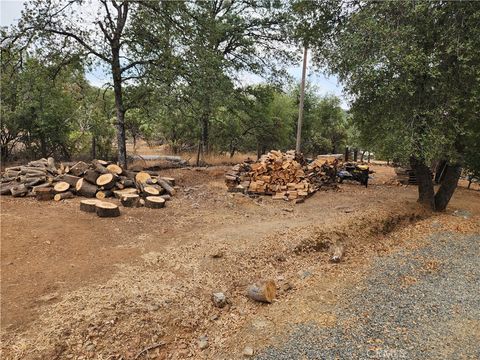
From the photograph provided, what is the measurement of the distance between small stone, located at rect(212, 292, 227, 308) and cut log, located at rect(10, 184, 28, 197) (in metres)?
6.01

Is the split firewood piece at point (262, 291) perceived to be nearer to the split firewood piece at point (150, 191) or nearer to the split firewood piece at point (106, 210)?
the split firewood piece at point (106, 210)

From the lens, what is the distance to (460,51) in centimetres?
611

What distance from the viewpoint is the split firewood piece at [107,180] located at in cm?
755

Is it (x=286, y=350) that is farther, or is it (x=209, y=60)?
(x=209, y=60)

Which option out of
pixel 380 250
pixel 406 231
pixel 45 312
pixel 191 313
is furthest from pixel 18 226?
pixel 406 231

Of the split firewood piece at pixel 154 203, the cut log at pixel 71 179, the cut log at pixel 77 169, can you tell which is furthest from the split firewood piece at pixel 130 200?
the cut log at pixel 77 169

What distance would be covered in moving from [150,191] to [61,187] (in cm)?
207

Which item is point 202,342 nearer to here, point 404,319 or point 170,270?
point 170,270

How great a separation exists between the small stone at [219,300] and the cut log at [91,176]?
17.1ft

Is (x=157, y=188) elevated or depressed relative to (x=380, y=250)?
elevated

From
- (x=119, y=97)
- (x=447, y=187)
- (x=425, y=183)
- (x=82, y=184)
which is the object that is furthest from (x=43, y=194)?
(x=447, y=187)

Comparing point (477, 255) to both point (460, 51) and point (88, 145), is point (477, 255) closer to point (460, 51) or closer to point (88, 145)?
point (460, 51)

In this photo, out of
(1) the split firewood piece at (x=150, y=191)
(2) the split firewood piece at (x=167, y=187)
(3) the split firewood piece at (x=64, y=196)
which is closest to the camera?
(3) the split firewood piece at (x=64, y=196)

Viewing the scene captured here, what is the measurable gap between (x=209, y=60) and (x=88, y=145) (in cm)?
693
